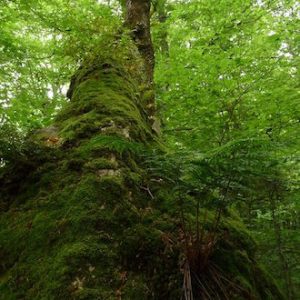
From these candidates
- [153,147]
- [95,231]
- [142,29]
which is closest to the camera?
[95,231]

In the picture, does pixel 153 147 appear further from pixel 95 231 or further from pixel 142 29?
pixel 142 29

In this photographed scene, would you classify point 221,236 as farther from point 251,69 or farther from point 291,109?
point 251,69

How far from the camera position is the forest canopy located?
2395 mm

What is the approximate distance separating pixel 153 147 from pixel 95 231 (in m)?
1.68

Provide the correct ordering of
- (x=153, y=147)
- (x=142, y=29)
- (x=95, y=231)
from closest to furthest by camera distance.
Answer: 1. (x=95, y=231)
2. (x=153, y=147)
3. (x=142, y=29)

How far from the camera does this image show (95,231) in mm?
2395

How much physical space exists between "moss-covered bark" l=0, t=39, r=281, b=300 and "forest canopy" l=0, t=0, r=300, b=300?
0.04 ft

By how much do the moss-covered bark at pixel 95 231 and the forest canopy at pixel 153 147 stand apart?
0.01m

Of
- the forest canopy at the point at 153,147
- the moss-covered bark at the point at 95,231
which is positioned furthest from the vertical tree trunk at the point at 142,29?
the moss-covered bark at the point at 95,231

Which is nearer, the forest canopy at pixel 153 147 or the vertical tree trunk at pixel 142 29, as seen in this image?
the forest canopy at pixel 153 147

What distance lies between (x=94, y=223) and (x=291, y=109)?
17.8ft

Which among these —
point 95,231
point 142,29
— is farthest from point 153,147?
point 142,29

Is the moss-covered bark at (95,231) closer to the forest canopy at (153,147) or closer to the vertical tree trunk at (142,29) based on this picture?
the forest canopy at (153,147)

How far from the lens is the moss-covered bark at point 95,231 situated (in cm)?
215
